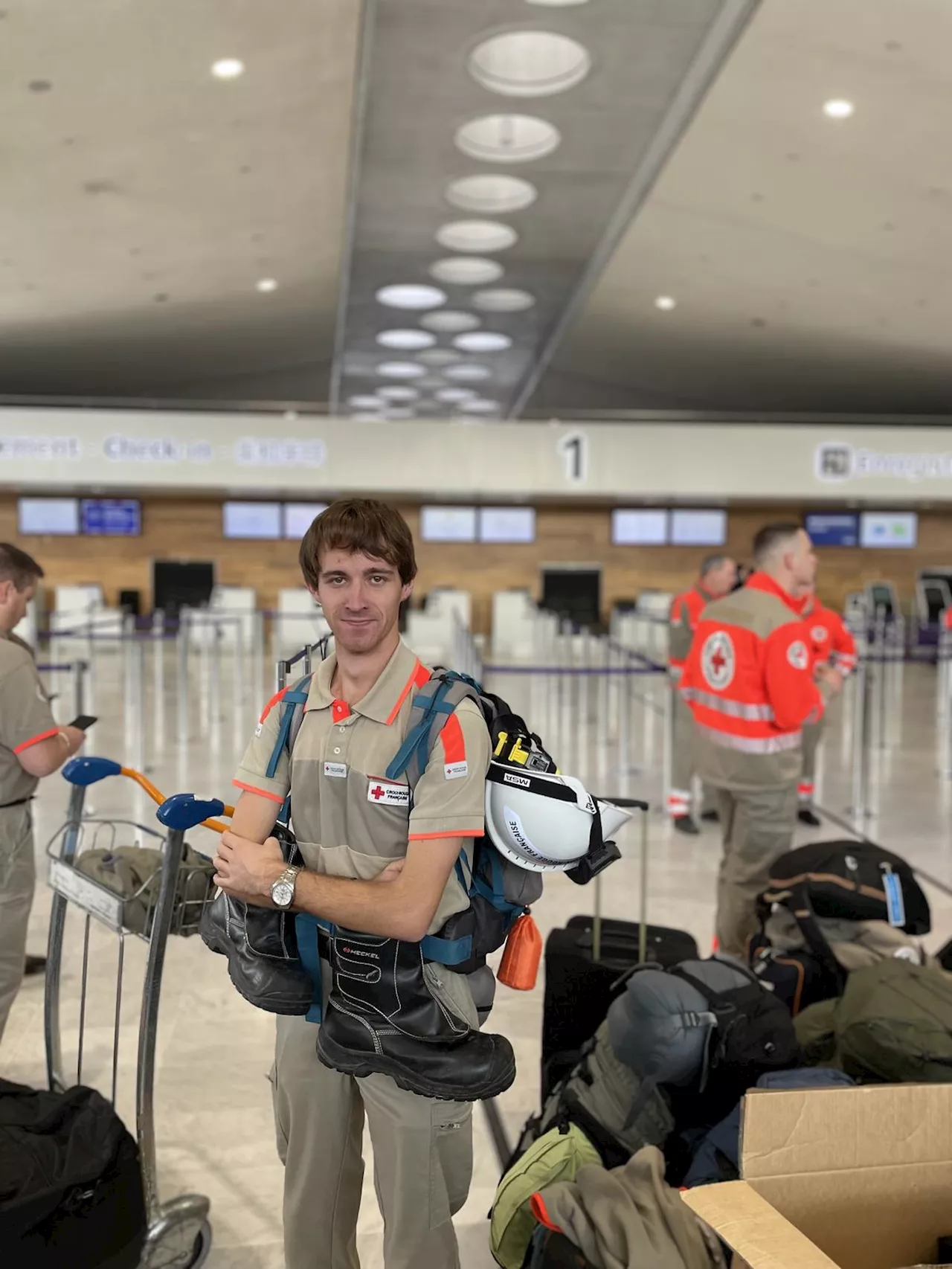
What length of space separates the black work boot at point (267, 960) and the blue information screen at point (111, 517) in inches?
656

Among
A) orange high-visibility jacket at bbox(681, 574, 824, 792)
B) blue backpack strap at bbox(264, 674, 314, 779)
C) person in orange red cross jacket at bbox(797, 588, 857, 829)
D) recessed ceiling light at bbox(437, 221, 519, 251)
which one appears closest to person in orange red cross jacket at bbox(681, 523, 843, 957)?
orange high-visibility jacket at bbox(681, 574, 824, 792)

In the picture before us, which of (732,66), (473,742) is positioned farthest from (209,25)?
(473,742)

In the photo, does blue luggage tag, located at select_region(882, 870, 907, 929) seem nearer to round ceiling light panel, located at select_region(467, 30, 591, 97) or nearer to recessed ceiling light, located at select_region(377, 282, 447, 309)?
round ceiling light panel, located at select_region(467, 30, 591, 97)

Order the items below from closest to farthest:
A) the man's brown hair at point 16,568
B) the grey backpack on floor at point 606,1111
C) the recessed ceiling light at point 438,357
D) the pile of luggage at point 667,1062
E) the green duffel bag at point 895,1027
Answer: the pile of luggage at point 667,1062, the grey backpack on floor at point 606,1111, the green duffel bag at point 895,1027, the man's brown hair at point 16,568, the recessed ceiling light at point 438,357

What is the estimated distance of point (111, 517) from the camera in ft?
56.6

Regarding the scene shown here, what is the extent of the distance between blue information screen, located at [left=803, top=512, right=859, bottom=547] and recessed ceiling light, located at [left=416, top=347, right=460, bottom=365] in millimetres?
6699

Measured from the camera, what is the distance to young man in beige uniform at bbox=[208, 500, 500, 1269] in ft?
5.17

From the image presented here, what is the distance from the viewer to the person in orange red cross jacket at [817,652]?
5816 millimetres

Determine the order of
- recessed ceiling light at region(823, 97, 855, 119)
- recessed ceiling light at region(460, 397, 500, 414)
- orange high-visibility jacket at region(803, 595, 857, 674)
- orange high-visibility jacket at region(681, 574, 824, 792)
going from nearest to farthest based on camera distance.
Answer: orange high-visibility jacket at region(681, 574, 824, 792), orange high-visibility jacket at region(803, 595, 857, 674), recessed ceiling light at region(823, 97, 855, 119), recessed ceiling light at region(460, 397, 500, 414)

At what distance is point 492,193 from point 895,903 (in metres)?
8.47

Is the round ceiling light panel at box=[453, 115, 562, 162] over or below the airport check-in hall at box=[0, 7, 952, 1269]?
over

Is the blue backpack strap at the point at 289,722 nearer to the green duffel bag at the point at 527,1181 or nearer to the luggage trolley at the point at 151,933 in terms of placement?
the luggage trolley at the point at 151,933

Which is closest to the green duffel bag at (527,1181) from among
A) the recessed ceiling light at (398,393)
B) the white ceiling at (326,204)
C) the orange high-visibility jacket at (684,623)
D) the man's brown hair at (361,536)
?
the man's brown hair at (361,536)

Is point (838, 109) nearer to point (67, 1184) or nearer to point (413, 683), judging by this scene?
point (413, 683)
